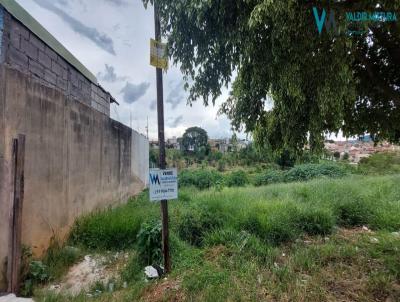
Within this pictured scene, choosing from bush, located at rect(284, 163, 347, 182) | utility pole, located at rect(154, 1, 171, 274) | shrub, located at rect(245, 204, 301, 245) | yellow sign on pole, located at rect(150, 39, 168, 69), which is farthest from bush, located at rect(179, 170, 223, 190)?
yellow sign on pole, located at rect(150, 39, 168, 69)

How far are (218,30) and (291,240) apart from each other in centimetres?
323

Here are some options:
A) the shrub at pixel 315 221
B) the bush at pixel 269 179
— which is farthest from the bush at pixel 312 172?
the shrub at pixel 315 221

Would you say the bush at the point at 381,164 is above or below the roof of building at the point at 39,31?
below

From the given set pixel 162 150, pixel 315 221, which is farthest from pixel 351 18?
pixel 315 221

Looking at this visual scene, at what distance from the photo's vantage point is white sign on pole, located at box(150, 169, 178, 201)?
2947 millimetres

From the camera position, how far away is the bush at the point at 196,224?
4.05 metres

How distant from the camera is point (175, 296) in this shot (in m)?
2.58

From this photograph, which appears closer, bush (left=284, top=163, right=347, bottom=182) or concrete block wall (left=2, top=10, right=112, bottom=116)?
concrete block wall (left=2, top=10, right=112, bottom=116)

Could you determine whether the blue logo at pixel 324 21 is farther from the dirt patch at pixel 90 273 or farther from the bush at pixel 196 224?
the dirt patch at pixel 90 273

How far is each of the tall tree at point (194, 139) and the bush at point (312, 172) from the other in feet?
55.3

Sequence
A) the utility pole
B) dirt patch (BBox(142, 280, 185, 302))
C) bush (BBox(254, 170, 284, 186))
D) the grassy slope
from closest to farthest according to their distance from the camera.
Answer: dirt patch (BBox(142, 280, 185, 302)), the grassy slope, the utility pole, bush (BBox(254, 170, 284, 186))

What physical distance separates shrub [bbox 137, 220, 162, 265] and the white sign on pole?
72 cm

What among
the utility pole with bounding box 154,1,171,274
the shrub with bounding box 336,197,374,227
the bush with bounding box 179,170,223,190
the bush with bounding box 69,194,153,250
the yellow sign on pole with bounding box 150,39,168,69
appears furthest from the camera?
the bush with bounding box 179,170,223,190

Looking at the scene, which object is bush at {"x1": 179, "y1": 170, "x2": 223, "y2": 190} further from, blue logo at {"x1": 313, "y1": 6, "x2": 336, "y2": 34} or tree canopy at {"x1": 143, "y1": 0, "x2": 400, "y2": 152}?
blue logo at {"x1": 313, "y1": 6, "x2": 336, "y2": 34}
